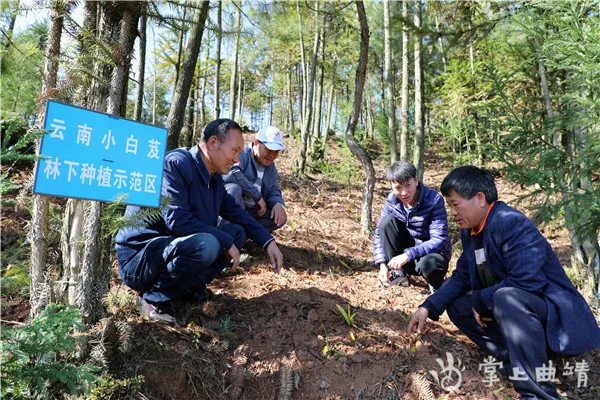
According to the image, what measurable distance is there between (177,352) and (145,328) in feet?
0.96

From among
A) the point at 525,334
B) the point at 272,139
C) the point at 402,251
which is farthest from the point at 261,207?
the point at 525,334

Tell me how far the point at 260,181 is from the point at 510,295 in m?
2.53

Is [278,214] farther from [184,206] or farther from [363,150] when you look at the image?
[363,150]

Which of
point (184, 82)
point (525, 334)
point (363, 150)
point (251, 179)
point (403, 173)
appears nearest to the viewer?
point (525, 334)

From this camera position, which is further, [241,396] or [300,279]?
[300,279]

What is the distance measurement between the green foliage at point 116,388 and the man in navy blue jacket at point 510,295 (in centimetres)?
175

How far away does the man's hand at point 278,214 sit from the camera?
12.8 feet

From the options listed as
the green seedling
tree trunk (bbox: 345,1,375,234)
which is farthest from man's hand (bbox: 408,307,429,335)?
tree trunk (bbox: 345,1,375,234)

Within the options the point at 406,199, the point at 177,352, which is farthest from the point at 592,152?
the point at 177,352

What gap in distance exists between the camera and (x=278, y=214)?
389cm

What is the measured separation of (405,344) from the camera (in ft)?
8.90

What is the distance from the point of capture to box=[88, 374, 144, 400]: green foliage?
1.91 meters

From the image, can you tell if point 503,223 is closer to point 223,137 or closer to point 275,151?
A: point 223,137

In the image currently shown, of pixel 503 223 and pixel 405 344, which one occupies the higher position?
pixel 503 223
